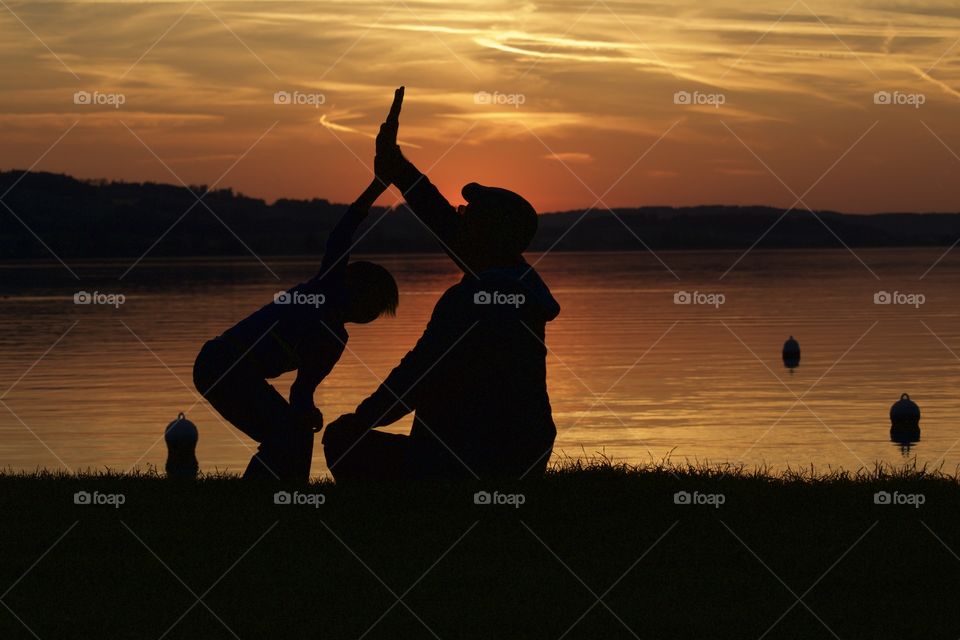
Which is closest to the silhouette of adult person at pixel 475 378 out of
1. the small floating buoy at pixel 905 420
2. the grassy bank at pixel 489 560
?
the grassy bank at pixel 489 560

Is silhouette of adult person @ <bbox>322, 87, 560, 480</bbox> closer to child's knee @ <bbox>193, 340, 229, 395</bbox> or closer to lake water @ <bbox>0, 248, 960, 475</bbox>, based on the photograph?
child's knee @ <bbox>193, 340, 229, 395</bbox>

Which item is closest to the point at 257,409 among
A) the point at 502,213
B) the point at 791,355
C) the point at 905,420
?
the point at 502,213

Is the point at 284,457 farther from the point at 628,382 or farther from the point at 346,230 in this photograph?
the point at 628,382

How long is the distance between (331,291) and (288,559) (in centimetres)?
210

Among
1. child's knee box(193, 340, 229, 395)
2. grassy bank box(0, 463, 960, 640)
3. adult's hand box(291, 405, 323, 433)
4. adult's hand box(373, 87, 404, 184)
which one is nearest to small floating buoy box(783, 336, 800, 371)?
grassy bank box(0, 463, 960, 640)

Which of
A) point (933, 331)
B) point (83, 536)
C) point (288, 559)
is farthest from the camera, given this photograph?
point (933, 331)

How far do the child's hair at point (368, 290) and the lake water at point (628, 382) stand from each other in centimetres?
861

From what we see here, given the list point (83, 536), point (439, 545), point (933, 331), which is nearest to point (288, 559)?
point (439, 545)

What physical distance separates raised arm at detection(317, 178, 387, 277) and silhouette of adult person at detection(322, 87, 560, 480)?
45cm

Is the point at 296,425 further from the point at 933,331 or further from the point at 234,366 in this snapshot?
the point at 933,331

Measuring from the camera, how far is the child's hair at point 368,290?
10023mm

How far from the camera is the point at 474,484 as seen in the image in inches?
381

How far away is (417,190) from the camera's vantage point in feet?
34.2

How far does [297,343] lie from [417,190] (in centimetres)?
147
